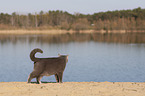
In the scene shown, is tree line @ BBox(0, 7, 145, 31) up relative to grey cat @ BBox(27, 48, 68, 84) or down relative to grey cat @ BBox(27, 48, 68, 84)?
up

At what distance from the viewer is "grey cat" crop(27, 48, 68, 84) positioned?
8938 millimetres

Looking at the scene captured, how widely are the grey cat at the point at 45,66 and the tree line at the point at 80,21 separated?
248 ft

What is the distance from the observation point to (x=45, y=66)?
9008mm

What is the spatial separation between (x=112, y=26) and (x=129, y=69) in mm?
71234

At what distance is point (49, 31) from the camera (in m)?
84.5

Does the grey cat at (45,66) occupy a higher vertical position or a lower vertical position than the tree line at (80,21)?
lower

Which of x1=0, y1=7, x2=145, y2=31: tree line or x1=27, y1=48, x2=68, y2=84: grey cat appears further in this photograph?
x1=0, y1=7, x2=145, y2=31: tree line

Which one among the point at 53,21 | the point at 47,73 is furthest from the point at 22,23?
the point at 47,73

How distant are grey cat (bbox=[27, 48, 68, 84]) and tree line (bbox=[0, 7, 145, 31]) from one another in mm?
75559

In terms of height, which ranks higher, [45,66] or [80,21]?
[80,21]

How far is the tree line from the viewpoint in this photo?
294 feet

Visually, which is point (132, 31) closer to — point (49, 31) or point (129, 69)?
point (49, 31)

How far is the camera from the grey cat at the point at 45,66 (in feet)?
29.3

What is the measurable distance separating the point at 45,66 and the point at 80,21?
8794 cm
